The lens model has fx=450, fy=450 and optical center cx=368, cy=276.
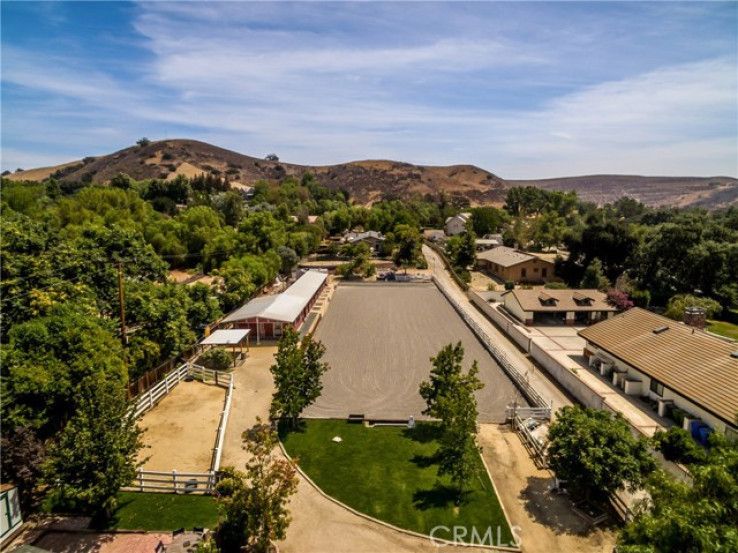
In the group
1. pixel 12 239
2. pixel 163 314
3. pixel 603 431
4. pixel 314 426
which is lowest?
pixel 314 426

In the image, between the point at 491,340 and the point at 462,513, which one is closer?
the point at 462,513

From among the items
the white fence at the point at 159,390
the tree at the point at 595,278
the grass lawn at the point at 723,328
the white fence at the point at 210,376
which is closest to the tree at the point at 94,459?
the white fence at the point at 159,390

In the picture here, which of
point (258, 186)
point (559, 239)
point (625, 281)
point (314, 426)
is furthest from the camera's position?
point (258, 186)

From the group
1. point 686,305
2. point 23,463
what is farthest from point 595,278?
point 23,463

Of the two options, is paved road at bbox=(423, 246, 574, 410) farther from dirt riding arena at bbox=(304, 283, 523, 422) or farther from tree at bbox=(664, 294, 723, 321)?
tree at bbox=(664, 294, 723, 321)

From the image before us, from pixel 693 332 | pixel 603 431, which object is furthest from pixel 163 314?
pixel 693 332

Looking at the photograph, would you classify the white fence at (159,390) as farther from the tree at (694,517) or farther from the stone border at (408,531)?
the tree at (694,517)

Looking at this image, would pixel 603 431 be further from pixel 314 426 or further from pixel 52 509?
pixel 52 509
